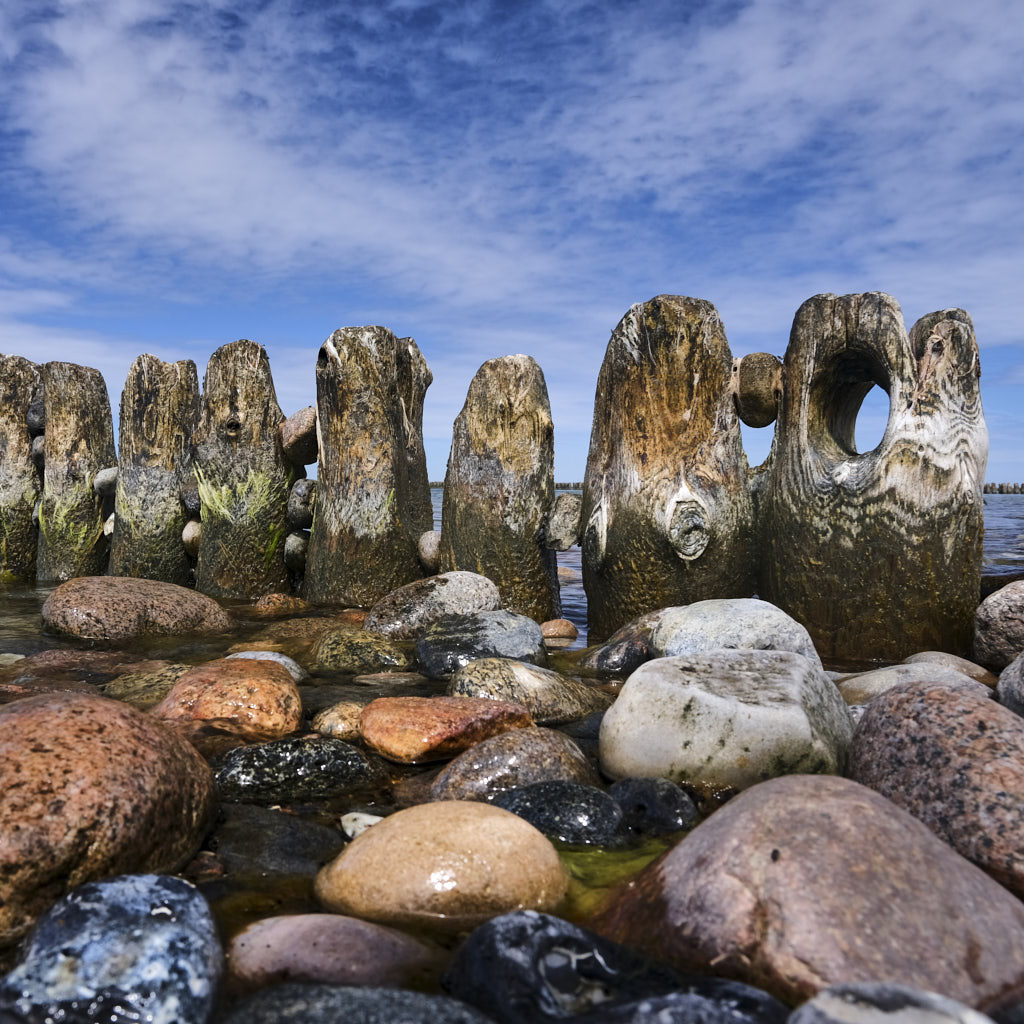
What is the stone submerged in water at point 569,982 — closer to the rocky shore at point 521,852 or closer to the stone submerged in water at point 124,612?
the rocky shore at point 521,852

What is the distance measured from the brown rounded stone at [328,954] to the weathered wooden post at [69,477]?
38.1 feet

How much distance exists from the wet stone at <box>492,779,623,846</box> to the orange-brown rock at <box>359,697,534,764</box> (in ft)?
2.83

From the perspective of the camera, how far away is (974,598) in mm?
6797

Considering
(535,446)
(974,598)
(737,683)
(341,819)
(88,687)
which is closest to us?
(341,819)

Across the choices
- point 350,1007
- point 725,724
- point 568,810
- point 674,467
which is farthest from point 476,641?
point 350,1007

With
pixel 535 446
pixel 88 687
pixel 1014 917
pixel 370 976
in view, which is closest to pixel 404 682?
pixel 88 687

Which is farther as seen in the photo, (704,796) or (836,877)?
(704,796)

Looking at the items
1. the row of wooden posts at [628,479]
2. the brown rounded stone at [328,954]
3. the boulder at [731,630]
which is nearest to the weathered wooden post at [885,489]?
the row of wooden posts at [628,479]

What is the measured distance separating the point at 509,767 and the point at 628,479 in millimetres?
4068

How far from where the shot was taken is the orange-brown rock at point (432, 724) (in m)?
4.45

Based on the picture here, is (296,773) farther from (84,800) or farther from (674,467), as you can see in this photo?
(674,467)

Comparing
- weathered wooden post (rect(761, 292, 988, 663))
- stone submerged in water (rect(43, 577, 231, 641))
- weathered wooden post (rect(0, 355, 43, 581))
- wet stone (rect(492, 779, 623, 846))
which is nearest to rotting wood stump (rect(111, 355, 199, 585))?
stone submerged in water (rect(43, 577, 231, 641))

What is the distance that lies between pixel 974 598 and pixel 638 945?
546cm

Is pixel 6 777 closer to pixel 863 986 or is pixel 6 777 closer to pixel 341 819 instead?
pixel 341 819
